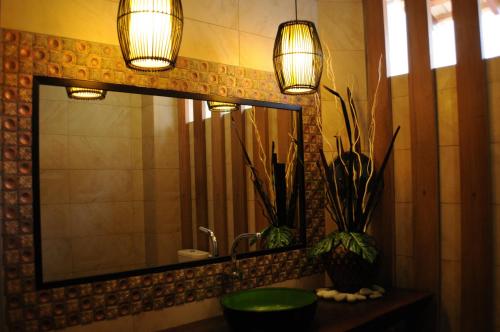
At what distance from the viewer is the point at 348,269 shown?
7.50 ft

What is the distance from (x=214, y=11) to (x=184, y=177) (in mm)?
839

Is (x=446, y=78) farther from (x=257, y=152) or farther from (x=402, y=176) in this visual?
(x=257, y=152)

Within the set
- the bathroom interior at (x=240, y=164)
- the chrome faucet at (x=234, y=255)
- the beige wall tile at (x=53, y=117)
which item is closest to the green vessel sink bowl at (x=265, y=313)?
the bathroom interior at (x=240, y=164)

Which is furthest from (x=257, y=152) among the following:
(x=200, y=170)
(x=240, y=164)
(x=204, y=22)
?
(x=204, y=22)

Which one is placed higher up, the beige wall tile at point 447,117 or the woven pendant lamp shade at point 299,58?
the woven pendant lamp shade at point 299,58

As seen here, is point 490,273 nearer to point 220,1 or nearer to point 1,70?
point 220,1

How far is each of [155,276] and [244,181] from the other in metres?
0.67

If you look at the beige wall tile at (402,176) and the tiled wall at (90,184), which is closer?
the tiled wall at (90,184)

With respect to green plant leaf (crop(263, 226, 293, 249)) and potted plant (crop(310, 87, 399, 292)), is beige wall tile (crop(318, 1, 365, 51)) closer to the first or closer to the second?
potted plant (crop(310, 87, 399, 292))

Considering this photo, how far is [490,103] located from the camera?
2.25 metres

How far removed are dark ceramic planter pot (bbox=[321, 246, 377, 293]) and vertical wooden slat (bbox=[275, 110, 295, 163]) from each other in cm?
57

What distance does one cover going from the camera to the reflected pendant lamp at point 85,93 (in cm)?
174

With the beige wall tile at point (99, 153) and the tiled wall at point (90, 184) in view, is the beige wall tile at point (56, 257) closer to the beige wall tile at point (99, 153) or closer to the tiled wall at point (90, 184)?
the tiled wall at point (90, 184)

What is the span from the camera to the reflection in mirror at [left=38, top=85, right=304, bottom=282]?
5.58 feet
